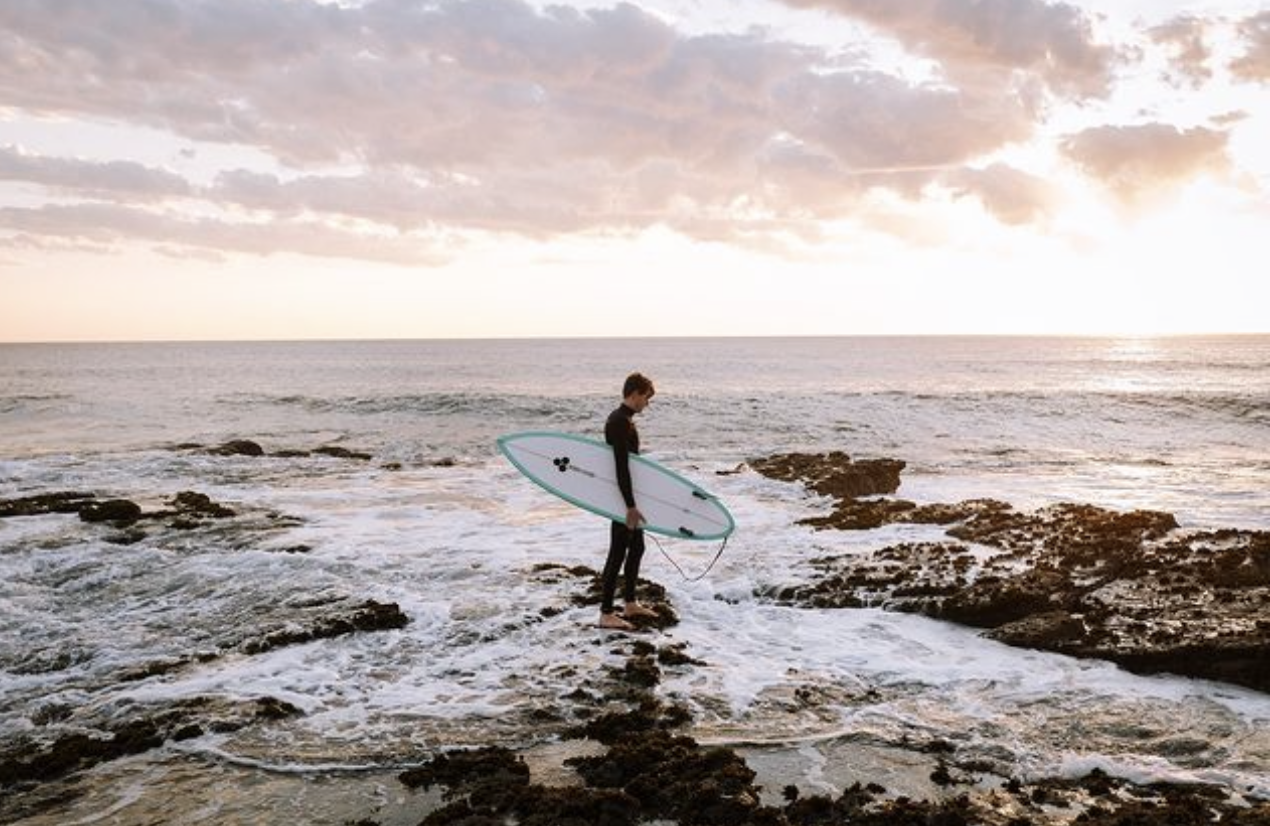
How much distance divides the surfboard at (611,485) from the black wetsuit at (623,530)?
0.68 metres

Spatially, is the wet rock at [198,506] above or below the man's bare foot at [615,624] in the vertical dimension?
below

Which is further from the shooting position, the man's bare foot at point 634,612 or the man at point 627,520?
the man's bare foot at point 634,612

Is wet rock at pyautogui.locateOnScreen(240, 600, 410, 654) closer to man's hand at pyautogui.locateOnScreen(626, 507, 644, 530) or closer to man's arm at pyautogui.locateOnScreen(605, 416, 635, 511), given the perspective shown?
man's hand at pyautogui.locateOnScreen(626, 507, 644, 530)

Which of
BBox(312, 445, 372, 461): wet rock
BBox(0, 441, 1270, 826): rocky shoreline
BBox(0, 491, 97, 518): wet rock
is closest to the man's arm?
BBox(0, 441, 1270, 826): rocky shoreline

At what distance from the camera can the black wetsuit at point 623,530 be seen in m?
8.27

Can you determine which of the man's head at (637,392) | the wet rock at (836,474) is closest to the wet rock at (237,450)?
the wet rock at (836,474)

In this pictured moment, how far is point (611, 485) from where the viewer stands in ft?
30.9

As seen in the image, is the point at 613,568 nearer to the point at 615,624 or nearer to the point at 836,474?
the point at 615,624

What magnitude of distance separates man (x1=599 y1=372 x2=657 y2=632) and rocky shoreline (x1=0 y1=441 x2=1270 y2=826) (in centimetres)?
31

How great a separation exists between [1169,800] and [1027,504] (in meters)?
12.8

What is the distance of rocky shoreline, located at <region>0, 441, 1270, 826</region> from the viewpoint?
4.91 meters

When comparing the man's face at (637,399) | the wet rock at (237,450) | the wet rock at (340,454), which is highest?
the man's face at (637,399)

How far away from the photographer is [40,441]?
30.7 meters

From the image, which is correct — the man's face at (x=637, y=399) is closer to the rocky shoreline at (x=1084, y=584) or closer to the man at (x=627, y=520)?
the man at (x=627, y=520)
